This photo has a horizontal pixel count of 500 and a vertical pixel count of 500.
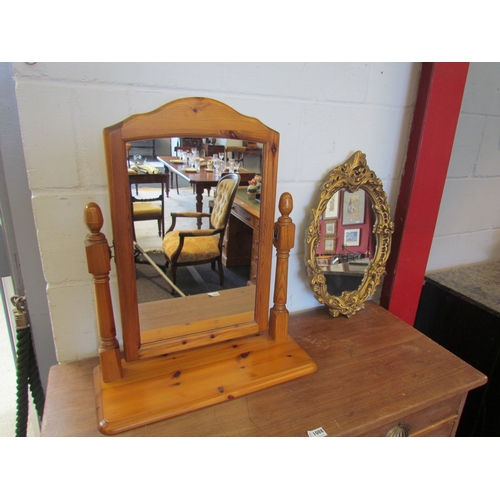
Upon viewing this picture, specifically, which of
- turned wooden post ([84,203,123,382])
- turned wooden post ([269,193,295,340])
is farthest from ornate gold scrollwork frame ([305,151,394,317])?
turned wooden post ([84,203,123,382])

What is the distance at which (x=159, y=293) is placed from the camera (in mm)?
798

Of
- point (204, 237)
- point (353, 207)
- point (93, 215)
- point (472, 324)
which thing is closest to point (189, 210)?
point (204, 237)

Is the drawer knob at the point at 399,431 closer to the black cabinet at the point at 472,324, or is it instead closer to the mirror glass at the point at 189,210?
the mirror glass at the point at 189,210

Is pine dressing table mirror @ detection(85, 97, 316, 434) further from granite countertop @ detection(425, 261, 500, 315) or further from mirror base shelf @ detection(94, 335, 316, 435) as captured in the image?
granite countertop @ detection(425, 261, 500, 315)

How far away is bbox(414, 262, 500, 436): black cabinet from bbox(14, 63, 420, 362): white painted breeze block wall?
0.54 m

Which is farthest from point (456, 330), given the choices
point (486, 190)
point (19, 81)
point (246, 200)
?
point (19, 81)

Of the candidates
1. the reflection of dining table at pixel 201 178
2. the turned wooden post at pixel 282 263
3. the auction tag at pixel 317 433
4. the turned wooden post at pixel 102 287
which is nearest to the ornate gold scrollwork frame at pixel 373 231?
the turned wooden post at pixel 282 263

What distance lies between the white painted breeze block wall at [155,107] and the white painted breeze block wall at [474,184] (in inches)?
15.4

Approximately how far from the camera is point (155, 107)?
74 centimetres

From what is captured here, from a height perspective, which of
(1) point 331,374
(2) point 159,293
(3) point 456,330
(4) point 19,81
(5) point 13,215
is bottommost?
(3) point 456,330

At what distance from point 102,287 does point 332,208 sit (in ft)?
2.05

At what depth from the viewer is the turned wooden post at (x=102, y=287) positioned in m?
0.63
